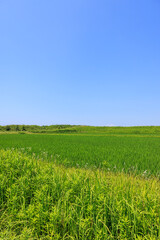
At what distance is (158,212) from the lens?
9.54 ft

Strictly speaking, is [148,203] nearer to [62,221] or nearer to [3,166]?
[62,221]

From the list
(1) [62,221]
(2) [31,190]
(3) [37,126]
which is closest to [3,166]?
(2) [31,190]

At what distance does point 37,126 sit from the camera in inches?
2950

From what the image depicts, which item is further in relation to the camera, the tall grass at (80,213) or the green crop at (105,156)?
the green crop at (105,156)

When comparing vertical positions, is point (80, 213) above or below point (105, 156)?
above

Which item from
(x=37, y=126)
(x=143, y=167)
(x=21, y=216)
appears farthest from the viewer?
(x=37, y=126)

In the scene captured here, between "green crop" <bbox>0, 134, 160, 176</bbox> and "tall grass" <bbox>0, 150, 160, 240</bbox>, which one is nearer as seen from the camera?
"tall grass" <bbox>0, 150, 160, 240</bbox>

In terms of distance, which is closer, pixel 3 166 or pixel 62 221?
pixel 62 221

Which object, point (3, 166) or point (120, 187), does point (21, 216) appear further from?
point (3, 166)

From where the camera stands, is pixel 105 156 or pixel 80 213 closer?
pixel 80 213

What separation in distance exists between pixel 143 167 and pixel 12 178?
5.29m

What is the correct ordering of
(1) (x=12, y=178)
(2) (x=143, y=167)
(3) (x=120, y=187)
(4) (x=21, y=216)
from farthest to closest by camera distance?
(2) (x=143, y=167) < (1) (x=12, y=178) < (3) (x=120, y=187) < (4) (x=21, y=216)

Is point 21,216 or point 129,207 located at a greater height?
point 129,207

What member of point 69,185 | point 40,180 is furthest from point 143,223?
point 40,180
